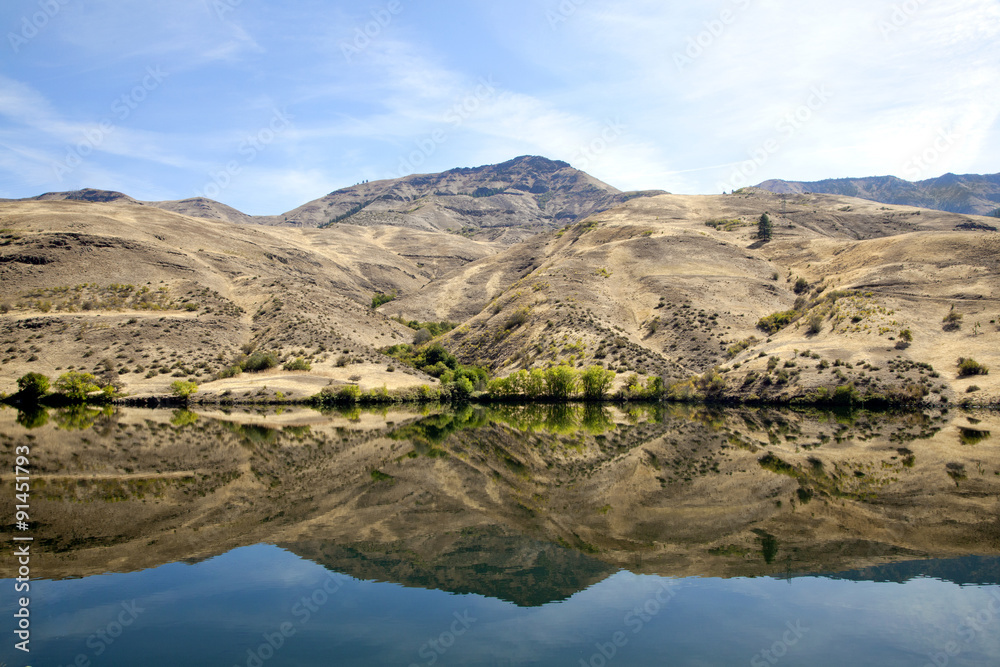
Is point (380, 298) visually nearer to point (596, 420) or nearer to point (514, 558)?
point (596, 420)

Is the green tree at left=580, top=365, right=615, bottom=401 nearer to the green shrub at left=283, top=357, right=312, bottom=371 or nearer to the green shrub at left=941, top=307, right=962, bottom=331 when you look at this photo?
the green shrub at left=283, top=357, right=312, bottom=371

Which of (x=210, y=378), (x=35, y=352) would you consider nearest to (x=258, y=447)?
(x=210, y=378)

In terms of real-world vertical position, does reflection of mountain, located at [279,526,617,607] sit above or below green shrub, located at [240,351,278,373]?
below

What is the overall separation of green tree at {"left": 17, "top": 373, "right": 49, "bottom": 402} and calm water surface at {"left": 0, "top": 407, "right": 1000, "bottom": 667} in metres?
34.5

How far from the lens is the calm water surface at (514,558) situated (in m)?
10.2

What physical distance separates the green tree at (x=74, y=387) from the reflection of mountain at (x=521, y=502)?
997 inches

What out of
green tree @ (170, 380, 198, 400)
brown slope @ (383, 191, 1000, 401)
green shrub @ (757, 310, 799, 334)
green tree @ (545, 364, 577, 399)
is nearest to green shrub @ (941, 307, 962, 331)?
brown slope @ (383, 191, 1000, 401)

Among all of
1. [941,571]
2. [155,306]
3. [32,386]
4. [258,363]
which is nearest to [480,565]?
[941,571]

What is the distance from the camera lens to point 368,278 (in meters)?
145

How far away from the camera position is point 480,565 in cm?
1420

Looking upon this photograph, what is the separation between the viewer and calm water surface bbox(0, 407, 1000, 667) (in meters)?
10.2

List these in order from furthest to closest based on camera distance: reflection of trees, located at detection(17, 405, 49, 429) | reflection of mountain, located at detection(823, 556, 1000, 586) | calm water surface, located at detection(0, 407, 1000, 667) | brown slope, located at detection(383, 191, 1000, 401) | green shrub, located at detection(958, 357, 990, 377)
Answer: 1. brown slope, located at detection(383, 191, 1000, 401)
2. green shrub, located at detection(958, 357, 990, 377)
3. reflection of trees, located at detection(17, 405, 49, 429)
4. reflection of mountain, located at detection(823, 556, 1000, 586)
5. calm water surface, located at detection(0, 407, 1000, 667)

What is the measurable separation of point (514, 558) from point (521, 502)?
5.64 meters

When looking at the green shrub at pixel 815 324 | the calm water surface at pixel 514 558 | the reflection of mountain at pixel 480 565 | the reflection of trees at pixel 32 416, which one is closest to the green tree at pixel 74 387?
the reflection of trees at pixel 32 416
